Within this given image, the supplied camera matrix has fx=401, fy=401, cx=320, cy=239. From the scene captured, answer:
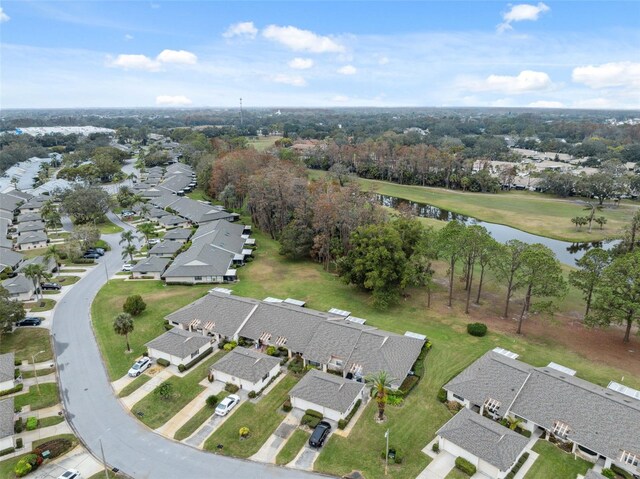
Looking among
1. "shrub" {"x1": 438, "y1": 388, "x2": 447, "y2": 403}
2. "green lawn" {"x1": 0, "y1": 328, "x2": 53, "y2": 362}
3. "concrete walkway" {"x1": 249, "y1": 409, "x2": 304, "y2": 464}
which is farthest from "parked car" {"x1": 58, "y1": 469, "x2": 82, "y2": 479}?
"shrub" {"x1": 438, "y1": 388, "x2": 447, "y2": 403}

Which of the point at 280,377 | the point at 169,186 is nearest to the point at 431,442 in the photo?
the point at 280,377

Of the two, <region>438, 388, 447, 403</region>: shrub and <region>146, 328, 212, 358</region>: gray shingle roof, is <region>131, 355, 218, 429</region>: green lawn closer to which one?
<region>146, 328, 212, 358</region>: gray shingle roof

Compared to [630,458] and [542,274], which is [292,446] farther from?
[542,274]

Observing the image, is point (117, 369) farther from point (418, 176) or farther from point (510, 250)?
point (418, 176)

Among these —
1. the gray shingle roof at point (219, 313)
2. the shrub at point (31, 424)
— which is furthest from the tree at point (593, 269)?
the shrub at point (31, 424)

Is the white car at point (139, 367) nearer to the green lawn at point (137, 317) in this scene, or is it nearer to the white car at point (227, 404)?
the green lawn at point (137, 317)

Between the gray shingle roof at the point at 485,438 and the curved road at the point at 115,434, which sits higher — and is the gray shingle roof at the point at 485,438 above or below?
above
